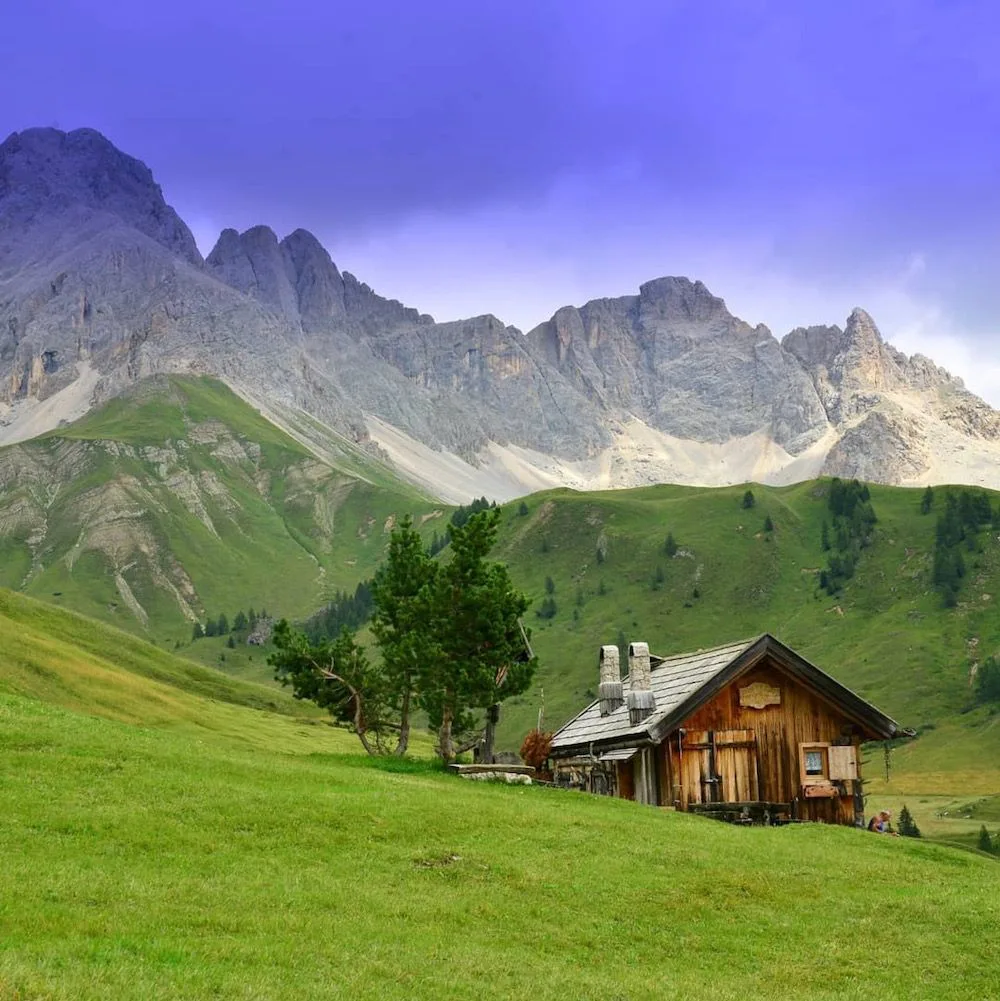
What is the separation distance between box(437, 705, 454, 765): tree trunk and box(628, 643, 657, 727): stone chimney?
9.21m

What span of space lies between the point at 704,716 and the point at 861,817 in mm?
8950

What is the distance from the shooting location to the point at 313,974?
1862 centimetres

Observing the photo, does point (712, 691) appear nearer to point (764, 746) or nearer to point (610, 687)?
point (764, 746)

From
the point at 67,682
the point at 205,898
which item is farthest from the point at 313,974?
the point at 67,682

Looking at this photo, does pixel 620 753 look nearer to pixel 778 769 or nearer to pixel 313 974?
pixel 778 769

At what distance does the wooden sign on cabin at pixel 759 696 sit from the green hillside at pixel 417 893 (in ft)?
31.5

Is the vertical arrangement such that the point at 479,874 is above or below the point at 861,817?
above

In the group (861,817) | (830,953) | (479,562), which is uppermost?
(479,562)

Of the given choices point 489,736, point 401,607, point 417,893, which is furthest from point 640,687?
point 417,893

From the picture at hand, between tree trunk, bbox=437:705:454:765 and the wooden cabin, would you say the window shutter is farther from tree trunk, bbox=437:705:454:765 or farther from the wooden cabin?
tree trunk, bbox=437:705:454:765

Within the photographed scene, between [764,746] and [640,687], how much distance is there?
281 inches

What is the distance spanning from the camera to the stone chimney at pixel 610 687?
60.1 meters

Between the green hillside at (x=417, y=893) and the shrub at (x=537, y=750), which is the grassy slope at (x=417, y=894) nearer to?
the green hillside at (x=417, y=893)

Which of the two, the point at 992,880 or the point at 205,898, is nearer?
the point at 205,898
